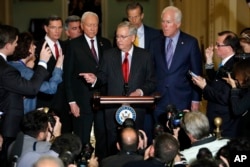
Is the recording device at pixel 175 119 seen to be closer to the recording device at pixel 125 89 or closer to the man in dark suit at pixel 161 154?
the recording device at pixel 125 89

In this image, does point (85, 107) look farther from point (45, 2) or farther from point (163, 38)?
point (45, 2)

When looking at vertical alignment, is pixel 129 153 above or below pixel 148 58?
below

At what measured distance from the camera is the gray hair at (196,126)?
5297 millimetres

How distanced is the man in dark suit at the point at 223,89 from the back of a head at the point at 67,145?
5.94 ft

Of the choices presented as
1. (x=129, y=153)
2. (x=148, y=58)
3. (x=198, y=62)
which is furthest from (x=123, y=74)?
(x=129, y=153)

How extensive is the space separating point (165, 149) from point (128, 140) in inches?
16.8

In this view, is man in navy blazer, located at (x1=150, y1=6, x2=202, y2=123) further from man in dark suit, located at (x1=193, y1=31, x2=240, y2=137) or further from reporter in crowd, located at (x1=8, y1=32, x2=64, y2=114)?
reporter in crowd, located at (x1=8, y1=32, x2=64, y2=114)

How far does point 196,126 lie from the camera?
531 cm

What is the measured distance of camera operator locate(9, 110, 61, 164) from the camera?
16.6ft

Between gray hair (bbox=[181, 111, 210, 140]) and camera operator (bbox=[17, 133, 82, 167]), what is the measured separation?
0.94 meters

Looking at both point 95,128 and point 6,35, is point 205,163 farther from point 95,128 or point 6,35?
point 95,128

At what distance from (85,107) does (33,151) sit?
2378 millimetres

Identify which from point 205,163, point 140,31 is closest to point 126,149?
point 205,163

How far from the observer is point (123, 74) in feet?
22.3
